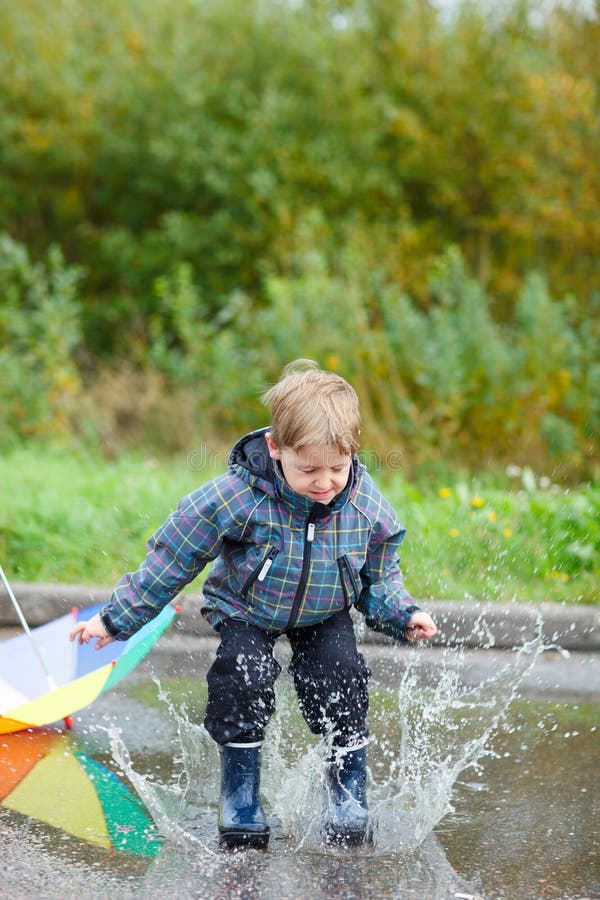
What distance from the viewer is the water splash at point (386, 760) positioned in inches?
110

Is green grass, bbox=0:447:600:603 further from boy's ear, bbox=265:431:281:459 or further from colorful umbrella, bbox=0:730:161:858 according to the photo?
boy's ear, bbox=265:431:281:459

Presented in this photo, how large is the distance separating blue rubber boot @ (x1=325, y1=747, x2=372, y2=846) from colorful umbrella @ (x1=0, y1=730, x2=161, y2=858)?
436 mm

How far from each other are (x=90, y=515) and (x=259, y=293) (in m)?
5.18

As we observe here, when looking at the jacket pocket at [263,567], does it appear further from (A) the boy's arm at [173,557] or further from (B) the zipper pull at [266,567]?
(A) the boy's arm at [173,557]

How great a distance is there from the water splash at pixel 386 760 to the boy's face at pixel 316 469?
2.18ft

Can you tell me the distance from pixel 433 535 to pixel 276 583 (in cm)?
193

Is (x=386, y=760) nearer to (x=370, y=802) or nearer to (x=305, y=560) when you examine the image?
(x=370, y=802)

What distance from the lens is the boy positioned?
2.70m

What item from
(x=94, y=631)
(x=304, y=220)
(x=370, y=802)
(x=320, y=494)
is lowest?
(x=370, y=802)

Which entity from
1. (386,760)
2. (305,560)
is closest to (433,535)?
(386,760)

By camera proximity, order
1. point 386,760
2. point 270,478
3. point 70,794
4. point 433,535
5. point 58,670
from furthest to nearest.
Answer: point 433,535 < point 58,670 < point 386,760 < point 70,794 < point 270,478

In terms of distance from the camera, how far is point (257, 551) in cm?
275

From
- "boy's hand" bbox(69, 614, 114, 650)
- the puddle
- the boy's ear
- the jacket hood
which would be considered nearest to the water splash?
the puddle

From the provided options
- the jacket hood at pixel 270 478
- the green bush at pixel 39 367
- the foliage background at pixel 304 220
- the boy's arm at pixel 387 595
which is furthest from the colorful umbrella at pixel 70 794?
the green bush at pixel 39 367
